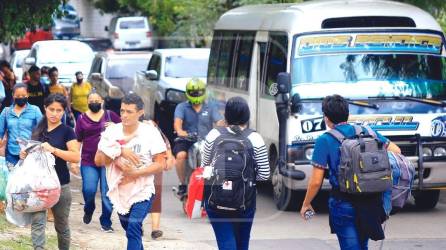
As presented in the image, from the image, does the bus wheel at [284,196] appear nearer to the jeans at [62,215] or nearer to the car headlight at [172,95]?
the jeans at [62,215]

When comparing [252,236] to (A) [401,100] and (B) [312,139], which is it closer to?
(B) [312,139]

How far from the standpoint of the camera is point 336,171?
7645mm

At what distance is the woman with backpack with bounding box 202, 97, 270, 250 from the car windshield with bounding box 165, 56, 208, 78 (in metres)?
12.2

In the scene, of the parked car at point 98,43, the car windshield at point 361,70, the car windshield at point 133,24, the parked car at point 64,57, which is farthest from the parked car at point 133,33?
the car windshield at point 361,70

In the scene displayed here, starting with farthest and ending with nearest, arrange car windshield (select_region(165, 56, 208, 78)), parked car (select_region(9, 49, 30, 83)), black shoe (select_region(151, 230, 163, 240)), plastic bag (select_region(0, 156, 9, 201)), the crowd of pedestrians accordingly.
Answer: parked car (select_region(9, 49, 30, 83)), car windshield (select_region(165, 56, 208, 78)), black shoe (select_region(151, 230, 163, 240)), plastic bag (select_region(0, 156, 9, 201)), the crowd of pedestrians

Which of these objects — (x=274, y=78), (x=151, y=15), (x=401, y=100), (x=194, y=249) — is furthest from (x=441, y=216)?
(x=151, y=15)

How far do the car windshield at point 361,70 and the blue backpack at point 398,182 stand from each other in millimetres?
4795

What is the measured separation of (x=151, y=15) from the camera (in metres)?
41.1

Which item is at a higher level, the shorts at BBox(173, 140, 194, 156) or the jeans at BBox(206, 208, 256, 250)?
the jeans at BBox(206, 208, 256, 250)

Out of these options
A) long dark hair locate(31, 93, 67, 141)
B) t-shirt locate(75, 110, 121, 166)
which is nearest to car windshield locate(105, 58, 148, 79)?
t-shirt locate(75, 110, 121, 166)

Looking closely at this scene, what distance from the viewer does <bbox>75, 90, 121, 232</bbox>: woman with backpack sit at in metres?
11.6

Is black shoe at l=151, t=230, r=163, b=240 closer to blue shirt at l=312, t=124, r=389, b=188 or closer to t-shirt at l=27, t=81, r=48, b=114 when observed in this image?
blue shirt at l=312, t=124, r=389, b=188

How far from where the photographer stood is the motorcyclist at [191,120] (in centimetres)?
1294

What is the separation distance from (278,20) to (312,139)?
6.25ft
